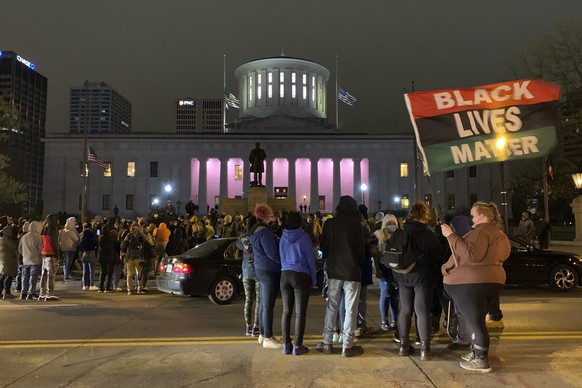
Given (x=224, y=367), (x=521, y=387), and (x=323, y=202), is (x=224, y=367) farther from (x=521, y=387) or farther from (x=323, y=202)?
(x=323, y=202)

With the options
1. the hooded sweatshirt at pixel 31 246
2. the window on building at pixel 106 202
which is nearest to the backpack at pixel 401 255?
the hooded sweatshirt at pixel 31 246

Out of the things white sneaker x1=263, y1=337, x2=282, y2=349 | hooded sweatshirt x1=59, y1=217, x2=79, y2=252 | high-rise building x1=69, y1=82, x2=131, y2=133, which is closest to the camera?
white sneaker x1=263, y1=337, x2=282, y2=349

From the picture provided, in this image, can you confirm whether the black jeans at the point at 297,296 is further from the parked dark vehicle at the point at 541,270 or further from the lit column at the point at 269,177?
the lit column at the point at 269,177

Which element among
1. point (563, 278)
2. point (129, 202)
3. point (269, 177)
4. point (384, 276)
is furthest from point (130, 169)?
point (384, 276)

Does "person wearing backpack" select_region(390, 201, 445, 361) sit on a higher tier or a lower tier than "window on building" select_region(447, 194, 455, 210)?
lower

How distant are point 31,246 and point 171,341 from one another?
6396 millimetres

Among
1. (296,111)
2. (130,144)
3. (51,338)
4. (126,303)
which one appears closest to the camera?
(51,338)

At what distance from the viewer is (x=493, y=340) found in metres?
7.41

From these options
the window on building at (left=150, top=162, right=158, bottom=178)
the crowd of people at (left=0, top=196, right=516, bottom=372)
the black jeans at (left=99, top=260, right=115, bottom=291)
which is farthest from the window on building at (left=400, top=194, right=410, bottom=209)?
the crowd of people at (left=0, top=196, right=516, bottom=372)

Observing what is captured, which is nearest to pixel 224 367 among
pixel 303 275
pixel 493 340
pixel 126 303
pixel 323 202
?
pixel 303 275

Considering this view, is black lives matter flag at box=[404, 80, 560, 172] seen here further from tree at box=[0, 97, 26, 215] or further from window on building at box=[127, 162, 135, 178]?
window on building at box=[127, 162, 135, 178]

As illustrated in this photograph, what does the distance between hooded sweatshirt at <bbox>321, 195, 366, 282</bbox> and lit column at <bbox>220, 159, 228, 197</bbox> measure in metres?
72.8

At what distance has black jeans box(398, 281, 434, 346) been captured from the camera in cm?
628

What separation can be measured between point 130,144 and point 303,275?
7839 centimetres
